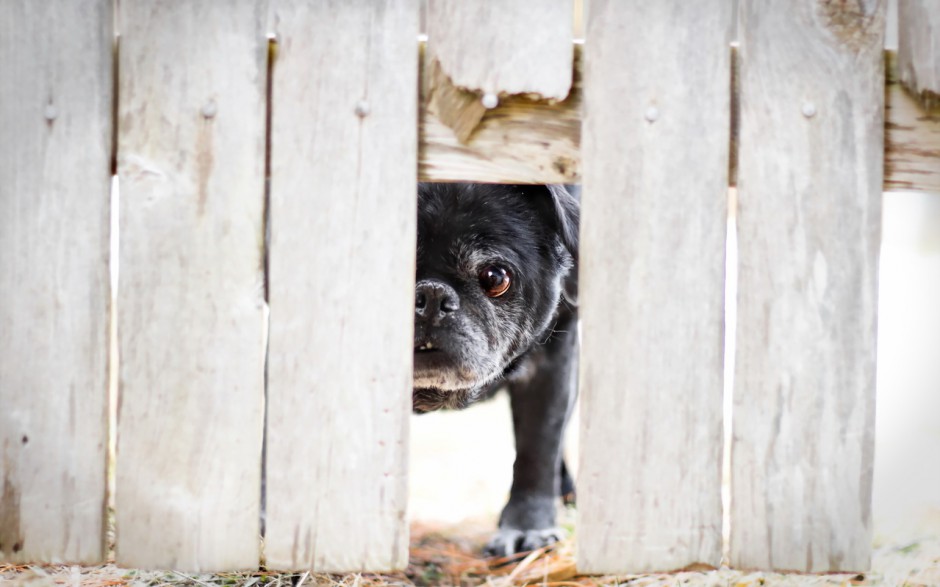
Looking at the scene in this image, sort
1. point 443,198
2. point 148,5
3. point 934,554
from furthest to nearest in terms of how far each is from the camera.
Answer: point 443,198
point 934,554
point 148,5

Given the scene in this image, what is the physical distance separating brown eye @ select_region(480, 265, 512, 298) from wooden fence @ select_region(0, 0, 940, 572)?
1026 mm

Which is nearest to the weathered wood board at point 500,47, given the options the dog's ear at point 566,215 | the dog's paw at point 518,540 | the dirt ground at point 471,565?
the dog's ear at point 566,215

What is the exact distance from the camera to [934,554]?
7.66 ft

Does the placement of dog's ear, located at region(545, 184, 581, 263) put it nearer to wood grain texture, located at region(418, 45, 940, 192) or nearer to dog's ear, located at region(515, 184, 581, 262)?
dog's ear, located at region(515, 184, 581, 262)

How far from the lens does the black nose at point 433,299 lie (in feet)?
8.43

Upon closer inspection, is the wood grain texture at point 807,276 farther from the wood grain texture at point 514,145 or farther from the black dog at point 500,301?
the black dog at point 500,301

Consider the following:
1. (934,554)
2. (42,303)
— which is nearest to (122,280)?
(42,303)

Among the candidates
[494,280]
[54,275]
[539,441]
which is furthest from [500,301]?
[54,275]

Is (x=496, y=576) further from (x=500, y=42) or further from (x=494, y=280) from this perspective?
(x=500, y=42)

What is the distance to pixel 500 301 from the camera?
2.87m

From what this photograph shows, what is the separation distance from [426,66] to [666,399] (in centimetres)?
85

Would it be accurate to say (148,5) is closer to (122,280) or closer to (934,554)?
(122,280)

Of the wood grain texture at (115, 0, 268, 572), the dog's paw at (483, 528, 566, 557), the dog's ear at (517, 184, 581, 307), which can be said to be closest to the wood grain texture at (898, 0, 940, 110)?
the dog's ear at (517, 184, 581, 307)

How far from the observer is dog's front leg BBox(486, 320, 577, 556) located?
10.6 feet
